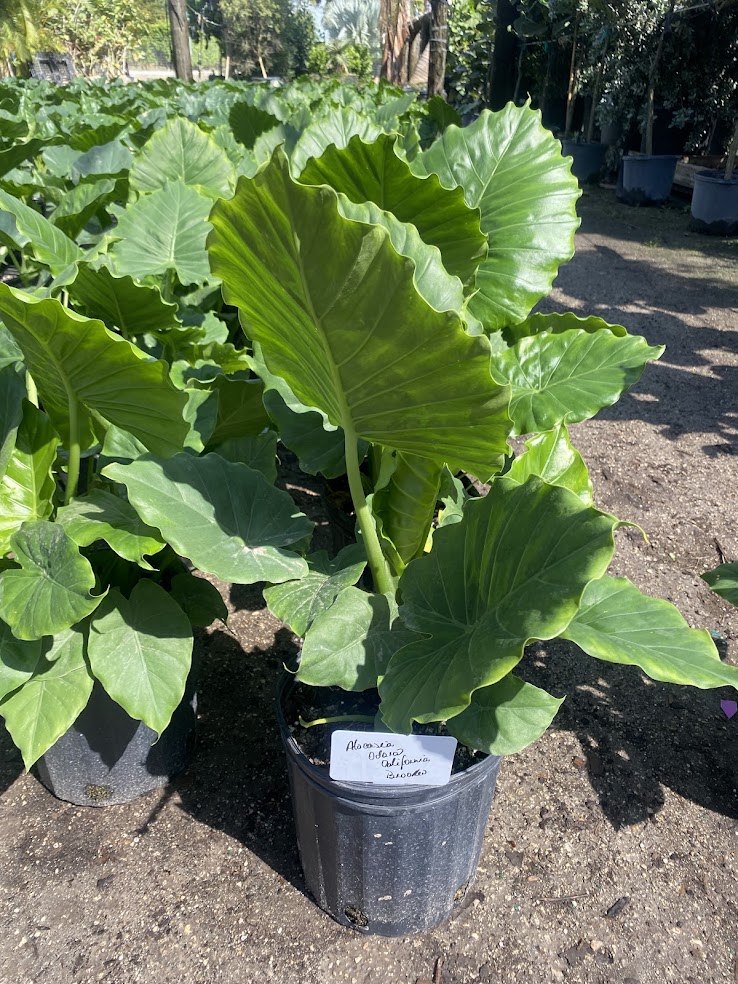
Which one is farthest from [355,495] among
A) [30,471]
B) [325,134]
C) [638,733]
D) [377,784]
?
[638,733]

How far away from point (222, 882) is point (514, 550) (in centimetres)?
112

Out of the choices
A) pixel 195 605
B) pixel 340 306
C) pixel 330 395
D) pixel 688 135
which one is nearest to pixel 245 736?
pixel 195 605

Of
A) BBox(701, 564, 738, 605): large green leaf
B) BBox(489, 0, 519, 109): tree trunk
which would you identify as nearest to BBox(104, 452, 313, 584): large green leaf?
BBox(701, 564, 738, 605): large green leaf

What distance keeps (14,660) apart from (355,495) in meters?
0.67

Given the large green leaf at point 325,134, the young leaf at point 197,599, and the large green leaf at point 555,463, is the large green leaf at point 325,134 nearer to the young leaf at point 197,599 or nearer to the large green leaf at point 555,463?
the large green leaf at point 555,463

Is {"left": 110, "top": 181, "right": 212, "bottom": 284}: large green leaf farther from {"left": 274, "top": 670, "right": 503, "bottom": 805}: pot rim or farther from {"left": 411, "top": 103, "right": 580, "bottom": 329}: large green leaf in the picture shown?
{"left": 274, "top": 670, "right": 503, "bottom": 805}: pot rim

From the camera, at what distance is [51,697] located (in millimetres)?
1379

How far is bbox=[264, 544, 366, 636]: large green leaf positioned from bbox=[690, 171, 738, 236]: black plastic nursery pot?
7295mm

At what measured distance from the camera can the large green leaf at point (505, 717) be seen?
1.11 metres

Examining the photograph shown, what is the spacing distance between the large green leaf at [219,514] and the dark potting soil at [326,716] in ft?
1.34

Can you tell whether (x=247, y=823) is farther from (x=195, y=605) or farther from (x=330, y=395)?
(x=330, y=395)

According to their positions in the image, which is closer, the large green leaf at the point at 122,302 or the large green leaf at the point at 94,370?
the large green leaf at the point at 94,370

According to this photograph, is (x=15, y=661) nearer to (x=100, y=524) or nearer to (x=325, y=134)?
(x=100, y=524)

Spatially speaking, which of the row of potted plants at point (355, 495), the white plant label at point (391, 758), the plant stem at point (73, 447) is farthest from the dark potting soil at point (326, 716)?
the plant stem at point (73, 447)
